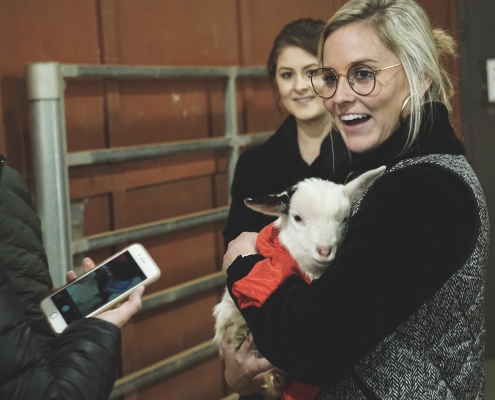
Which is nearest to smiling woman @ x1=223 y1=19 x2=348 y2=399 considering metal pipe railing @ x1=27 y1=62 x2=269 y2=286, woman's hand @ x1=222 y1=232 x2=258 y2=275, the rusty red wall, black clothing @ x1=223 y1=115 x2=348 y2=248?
black clothing @ x1=223 y1=115 x2=348 y2=248

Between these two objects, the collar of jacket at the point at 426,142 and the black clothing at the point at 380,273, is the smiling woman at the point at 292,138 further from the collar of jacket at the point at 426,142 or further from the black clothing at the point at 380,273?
the black clothing at the point at 380,273

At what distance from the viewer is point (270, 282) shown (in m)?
1.39

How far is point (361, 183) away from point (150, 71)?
1.34 meters

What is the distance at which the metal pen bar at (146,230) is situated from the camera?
244 cm

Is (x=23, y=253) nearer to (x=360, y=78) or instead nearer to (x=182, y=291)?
(x=360, y=78)

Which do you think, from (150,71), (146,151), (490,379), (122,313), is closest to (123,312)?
(122,313)

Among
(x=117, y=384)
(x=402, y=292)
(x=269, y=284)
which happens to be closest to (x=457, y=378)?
(x=402, y=292)

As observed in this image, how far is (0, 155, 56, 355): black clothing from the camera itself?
1659 millimetres

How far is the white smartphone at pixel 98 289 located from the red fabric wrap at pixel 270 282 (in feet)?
0.90

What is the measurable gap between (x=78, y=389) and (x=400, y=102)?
0.91 metres

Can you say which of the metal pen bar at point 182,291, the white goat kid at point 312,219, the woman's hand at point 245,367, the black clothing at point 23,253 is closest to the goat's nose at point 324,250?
the white goat kid at point 312,219

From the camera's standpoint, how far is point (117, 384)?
2.58 meters

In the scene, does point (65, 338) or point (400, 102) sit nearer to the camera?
point (65, 338)

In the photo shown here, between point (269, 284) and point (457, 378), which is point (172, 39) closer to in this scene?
point (269, 284)
